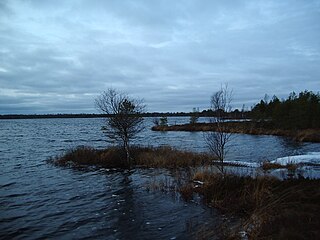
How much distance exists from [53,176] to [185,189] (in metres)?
9.79

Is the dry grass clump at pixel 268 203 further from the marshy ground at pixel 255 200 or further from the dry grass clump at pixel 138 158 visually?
the dry grass clump at pixel 138 158

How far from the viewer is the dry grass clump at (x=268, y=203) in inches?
294

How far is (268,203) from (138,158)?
46.1 ft

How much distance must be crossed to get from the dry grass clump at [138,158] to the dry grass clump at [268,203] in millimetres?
6591

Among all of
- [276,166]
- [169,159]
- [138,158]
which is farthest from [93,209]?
[276,166]

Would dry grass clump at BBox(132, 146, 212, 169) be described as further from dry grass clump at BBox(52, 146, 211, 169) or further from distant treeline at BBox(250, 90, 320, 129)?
distant treeline at BBox(250, 90, 320, 129)

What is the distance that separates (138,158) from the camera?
23.2 meters

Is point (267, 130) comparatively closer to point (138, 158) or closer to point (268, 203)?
point (138, 158)

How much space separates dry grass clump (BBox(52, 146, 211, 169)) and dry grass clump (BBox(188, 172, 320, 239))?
6.59m

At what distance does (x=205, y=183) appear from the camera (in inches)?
551

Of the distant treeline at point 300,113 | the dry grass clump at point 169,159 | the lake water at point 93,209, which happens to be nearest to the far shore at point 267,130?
the distant treeline at point 300,113

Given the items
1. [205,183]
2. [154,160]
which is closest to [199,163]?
[154,160]

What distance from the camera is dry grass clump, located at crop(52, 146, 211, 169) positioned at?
2223 centimetres

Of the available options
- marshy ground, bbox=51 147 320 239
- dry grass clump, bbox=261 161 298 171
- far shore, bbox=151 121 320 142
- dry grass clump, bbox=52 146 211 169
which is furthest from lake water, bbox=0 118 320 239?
far shore, bbox=151 121 320 142
